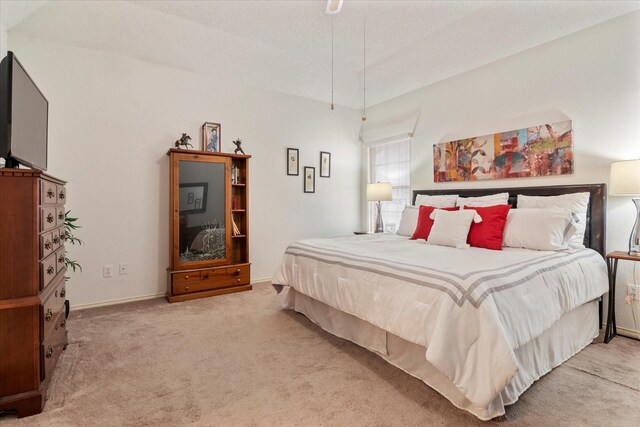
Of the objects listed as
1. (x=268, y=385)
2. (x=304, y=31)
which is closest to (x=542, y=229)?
(x=268, y=385)

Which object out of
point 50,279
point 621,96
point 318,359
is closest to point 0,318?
point 50,279

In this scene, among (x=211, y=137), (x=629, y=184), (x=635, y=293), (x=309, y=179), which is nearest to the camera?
(x=629, y=184)

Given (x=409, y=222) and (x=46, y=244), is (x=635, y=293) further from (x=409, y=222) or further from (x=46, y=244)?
(x=46, y=244)

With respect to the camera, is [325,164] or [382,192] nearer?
[382,192]

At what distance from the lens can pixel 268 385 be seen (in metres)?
1.84

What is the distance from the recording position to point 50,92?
3033mm

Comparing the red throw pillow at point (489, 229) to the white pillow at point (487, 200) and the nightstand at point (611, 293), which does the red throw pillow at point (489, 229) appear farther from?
the nightstand at point (611, 293)

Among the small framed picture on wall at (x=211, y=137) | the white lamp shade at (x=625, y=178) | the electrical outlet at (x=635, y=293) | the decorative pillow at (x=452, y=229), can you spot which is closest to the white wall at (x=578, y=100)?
the electrical outlet at (x=635, y=293)

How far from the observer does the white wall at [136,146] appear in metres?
3.12

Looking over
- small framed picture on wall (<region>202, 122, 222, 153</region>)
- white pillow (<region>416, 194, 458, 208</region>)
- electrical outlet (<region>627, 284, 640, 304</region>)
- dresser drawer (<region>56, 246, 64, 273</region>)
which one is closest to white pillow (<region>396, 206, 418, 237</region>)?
white pillow (<region>416, 194, 458, 208</region>)

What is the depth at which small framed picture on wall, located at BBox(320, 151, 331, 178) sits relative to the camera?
4.86 m

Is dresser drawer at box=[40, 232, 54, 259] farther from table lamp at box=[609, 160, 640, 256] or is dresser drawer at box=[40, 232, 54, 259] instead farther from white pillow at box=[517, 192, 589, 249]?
table lamp at box=[609, 160, 640, 256]

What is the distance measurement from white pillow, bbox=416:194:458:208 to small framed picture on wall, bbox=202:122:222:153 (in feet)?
8.28

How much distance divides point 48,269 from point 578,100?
4.18 metres
